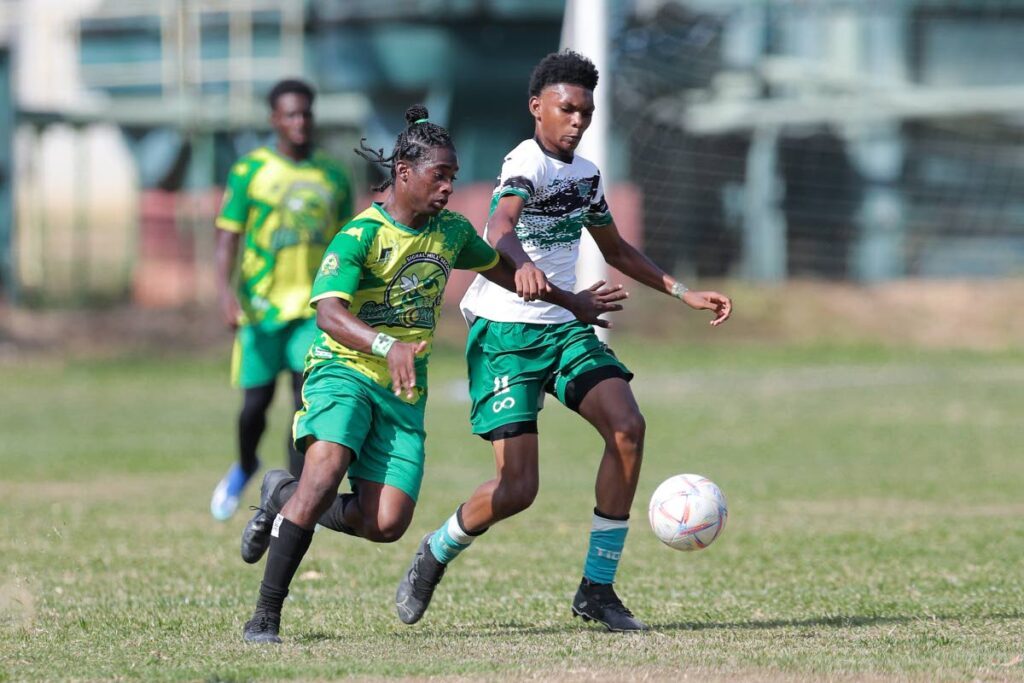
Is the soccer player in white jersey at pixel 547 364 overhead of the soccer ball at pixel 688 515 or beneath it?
overhead

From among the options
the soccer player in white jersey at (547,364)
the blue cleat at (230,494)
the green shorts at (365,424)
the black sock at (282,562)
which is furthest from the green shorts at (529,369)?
the blue cleat at (230,494)

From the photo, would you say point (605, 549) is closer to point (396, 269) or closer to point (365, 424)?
point (365, 424)

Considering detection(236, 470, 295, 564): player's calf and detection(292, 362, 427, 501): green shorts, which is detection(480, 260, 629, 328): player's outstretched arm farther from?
detection(236, 470, 295, 564): player's calf

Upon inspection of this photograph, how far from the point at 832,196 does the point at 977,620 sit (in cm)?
2358

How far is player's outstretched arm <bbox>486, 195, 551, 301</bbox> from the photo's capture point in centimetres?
598

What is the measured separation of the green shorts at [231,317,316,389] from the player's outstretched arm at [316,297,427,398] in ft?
11.5

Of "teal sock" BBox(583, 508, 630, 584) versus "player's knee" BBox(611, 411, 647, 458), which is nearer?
"player's knee" BBox(611, 411, 647, 458)

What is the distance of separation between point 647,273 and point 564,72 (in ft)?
3.17

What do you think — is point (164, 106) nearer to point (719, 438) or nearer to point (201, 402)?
point (201, 402)

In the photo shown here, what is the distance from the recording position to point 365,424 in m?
6.15

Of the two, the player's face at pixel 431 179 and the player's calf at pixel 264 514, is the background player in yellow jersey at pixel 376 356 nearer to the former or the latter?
the player's face at pixel 431 179

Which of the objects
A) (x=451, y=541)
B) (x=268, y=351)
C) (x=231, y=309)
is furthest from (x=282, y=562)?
(x=231, y=309)

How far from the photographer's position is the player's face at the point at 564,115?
6.54 m

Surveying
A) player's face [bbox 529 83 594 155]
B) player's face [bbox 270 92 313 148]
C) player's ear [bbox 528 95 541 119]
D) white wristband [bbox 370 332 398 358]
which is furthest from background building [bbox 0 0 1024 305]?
white wristband [bbox 370 332 398 358]
